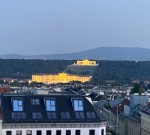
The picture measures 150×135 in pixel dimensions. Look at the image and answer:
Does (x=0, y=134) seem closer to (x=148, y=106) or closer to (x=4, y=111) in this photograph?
(x=4, y=111)

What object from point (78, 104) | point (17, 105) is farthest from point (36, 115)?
point (78, 104)

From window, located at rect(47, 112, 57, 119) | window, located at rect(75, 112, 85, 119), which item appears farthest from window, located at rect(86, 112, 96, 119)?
window, located at rect(47, 112, 57, 119)

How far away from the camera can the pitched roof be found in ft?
152

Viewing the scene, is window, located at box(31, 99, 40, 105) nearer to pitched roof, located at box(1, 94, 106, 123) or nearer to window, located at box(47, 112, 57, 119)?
pitched roof, located at box(1, 94, 106, 123)

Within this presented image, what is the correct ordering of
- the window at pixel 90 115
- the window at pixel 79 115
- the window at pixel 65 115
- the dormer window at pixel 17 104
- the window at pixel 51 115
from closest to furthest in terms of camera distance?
the dormer window at pixel 17 104 → the window at pixel 51 115 → the window at pixel 65 115 → the window at pixel 79 115 → the window at pixel 90 115

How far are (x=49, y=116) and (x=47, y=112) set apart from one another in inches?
13.3

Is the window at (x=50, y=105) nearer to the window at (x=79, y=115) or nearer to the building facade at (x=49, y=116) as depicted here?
the building facade at (x=49, y=116)

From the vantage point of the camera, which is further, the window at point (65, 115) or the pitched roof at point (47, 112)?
the window at point (65, 115)

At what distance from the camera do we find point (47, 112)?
154ft

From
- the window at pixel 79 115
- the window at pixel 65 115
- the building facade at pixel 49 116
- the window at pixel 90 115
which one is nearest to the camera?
the building facade at pixel 49 116

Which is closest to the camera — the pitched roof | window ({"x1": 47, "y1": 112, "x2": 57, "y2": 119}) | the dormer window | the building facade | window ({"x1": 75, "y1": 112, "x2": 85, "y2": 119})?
the building facade

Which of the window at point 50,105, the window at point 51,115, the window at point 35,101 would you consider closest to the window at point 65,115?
the window at point 51,115

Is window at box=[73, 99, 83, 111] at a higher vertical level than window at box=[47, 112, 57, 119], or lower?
higher

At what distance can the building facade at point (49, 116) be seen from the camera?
46.0m
